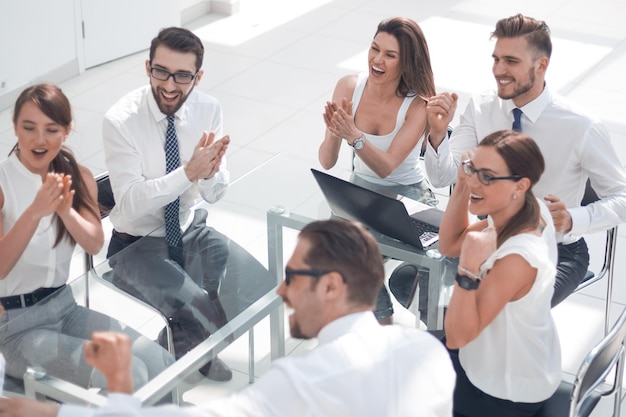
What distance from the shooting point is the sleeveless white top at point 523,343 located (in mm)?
2799

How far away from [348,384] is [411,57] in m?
2.11

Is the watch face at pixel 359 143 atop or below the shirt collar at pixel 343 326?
below

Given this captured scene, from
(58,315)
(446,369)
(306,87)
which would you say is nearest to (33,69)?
(306,87)

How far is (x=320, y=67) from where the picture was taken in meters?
7.01

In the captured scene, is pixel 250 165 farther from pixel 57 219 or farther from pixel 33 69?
pixel 57 219

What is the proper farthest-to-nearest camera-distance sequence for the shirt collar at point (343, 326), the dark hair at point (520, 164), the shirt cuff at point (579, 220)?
1. the shirt cuff at point (579, 220)
2. the dark hair at point (520, 164)
3. the shirt collar at point (343, 326)

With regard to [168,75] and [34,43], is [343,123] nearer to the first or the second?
[168,75]

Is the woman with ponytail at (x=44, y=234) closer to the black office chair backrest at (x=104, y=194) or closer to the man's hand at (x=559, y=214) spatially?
the black office chair backrest at (x=104, y=194)

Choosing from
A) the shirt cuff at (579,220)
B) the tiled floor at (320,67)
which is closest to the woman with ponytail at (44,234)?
the shirt cuff at (579,220)

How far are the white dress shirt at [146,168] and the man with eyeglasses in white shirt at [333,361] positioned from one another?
50.0 inches

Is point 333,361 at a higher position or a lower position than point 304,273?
lower

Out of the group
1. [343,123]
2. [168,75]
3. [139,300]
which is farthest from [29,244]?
[343,123]

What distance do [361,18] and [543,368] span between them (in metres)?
5.44

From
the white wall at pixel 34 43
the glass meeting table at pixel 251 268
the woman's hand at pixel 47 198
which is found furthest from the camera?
the white wall at pixel 34 43
